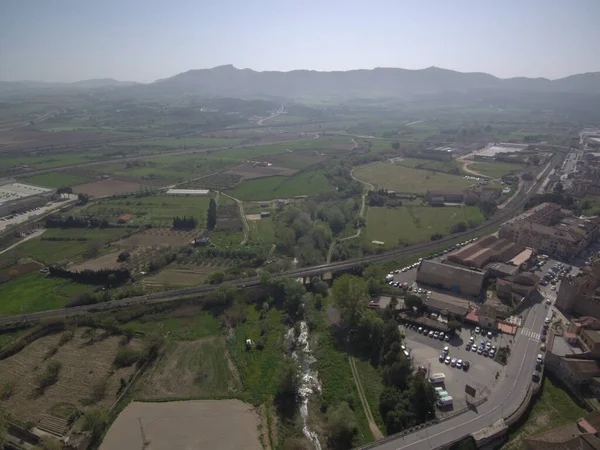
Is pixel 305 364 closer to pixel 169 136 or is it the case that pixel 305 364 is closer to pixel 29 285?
pixel 29 285

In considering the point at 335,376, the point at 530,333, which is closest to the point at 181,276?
the point at 335,376

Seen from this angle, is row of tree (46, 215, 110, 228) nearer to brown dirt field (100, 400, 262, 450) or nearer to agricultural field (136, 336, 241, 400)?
agricultural field (136, 336, 241, 400)

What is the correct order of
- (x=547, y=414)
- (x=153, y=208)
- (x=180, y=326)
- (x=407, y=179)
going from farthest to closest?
(x=407, y=179) < (x=153, y=208) < (x=180, y=326) < (x=547, y=414)

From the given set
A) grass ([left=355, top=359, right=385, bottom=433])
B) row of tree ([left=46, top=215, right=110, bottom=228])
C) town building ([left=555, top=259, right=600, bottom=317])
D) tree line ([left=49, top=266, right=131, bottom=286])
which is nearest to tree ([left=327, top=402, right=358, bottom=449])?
grass ([left=355, top=359, right=385, bottom=433])

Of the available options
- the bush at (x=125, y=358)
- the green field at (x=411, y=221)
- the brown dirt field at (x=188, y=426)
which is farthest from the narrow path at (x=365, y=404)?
the green field at (x=411, y=221)

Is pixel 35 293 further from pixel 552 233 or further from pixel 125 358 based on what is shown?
pixel 552 233

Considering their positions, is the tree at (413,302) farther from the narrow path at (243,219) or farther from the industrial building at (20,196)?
the industrial building at (20,196)
